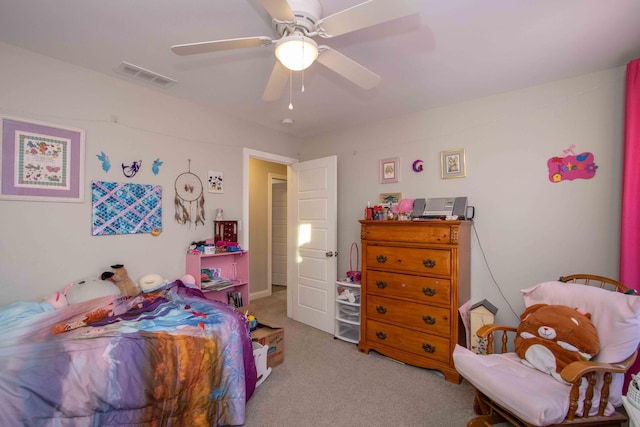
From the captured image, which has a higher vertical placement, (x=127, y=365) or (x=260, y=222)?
(x=260, y=222)

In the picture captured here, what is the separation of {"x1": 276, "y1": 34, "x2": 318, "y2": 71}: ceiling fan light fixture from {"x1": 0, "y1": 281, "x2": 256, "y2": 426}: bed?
1701 mm

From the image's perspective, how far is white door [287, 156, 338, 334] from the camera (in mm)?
3518

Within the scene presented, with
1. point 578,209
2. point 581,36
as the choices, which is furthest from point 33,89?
point 578,209

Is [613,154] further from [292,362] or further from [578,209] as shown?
[292,362]

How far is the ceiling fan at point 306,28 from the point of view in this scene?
4.04 feet

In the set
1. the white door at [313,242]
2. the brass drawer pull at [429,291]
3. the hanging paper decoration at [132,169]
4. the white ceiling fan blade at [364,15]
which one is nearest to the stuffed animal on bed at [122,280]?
the hanging paper decoration at [132,169]

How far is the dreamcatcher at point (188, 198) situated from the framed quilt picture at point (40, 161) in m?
0.76

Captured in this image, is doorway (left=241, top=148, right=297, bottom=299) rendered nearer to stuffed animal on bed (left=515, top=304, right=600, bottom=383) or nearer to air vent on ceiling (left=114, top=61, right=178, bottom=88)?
air vent on ceiling (left=114, top=61, right=178, bottom=88)

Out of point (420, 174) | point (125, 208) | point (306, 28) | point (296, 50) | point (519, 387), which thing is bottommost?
point (519, 387)

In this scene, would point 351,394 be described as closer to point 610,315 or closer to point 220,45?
point 610,315

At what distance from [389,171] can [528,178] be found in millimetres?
1325

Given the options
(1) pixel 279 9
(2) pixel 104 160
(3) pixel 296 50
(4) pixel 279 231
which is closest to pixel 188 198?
(2) pixel 104 160

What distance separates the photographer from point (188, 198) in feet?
9.80

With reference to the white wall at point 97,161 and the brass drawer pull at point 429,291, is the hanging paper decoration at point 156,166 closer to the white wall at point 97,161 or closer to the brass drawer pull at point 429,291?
the white wall at point 97,161
